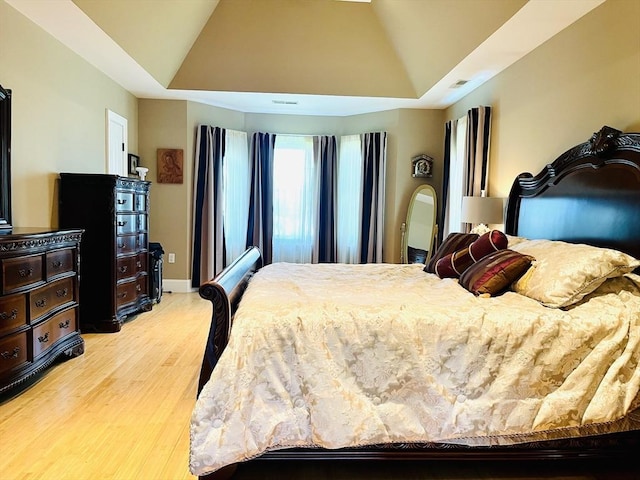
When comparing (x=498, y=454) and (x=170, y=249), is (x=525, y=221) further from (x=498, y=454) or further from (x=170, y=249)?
(x=170, y=249)

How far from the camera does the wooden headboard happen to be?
228 centimetres

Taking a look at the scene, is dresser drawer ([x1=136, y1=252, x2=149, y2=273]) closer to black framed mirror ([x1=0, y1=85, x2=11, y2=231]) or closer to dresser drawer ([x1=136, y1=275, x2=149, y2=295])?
dresser drawer ([x1=136, y1=275, x2=149, y2=295])

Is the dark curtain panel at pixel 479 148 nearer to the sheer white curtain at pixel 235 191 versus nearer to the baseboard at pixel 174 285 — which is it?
the sheer white curtain at pixel 235 191

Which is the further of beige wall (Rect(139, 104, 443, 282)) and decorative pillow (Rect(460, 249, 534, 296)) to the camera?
beige wall (Rect(139, 104, 443, 282))

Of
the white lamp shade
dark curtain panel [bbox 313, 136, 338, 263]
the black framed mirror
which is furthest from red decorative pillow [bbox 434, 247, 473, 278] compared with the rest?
dark curtain panel [bbox 313, 136, 338, 263]

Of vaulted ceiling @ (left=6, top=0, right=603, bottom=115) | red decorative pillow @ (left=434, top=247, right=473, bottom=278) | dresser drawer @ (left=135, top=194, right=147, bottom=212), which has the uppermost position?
vaulted ceiling @ (left=6, top=0, right=603, bottom=115)

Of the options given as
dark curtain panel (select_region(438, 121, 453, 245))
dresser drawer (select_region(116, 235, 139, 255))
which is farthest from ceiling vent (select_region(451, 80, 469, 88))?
dresser drawer (select_region(116, 235, 139, 255))

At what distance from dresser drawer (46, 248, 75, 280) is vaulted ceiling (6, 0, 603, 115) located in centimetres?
174

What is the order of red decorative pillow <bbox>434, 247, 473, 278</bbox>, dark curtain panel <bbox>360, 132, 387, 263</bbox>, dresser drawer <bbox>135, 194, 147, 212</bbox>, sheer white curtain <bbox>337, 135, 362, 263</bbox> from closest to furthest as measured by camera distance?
1. red decorative pillow <bbox>434, 247, 473, 278</bbox>
2. dresser drawer <bbox>135, 194, 147, 212</bbox>
3. dark curtain panel <bbox>360, 132, 387, 263</bbox>
4. sheer white curtain <bbox>337, 135, 362, 263</bbox>

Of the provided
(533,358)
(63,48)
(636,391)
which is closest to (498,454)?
(533,358)

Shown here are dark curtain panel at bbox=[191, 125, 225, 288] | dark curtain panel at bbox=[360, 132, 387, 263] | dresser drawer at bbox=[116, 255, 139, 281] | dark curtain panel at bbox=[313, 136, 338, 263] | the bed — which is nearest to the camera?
the bed

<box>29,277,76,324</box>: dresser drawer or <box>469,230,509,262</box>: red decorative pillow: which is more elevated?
<box>469,230,509,262</box>: red decorative pillow

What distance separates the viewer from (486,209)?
12.5 ft

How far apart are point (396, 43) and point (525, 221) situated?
2.54 metres
